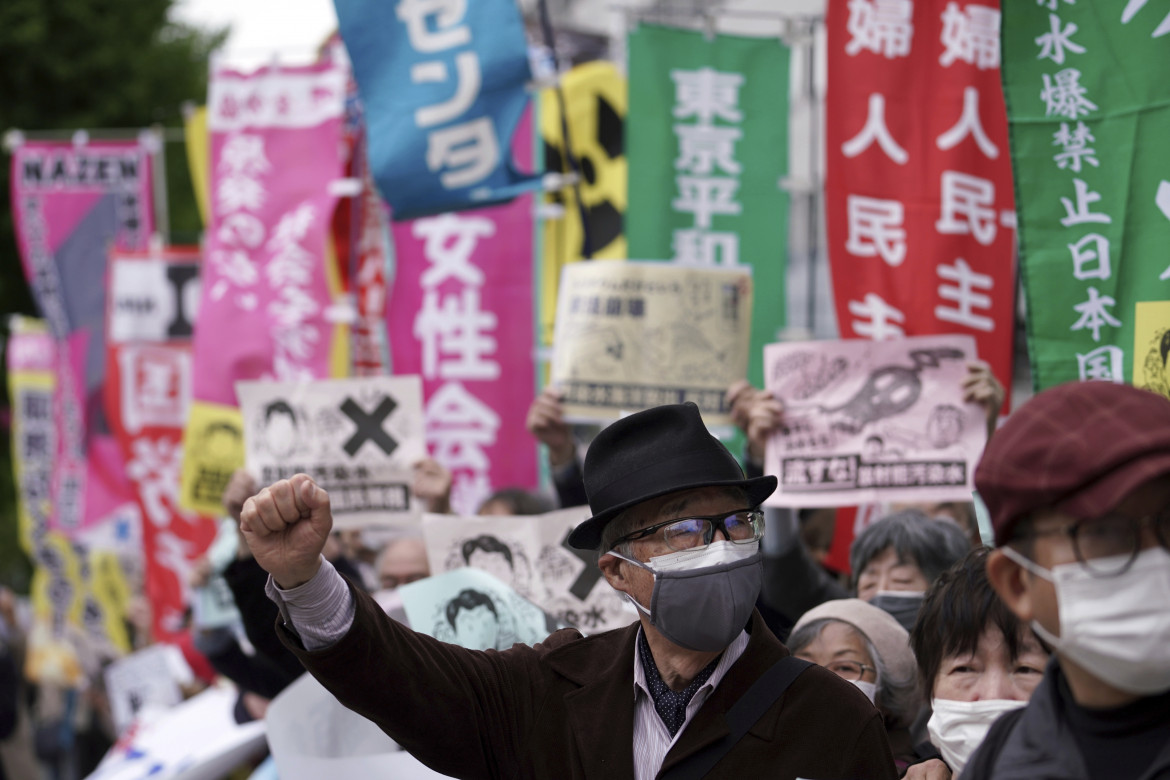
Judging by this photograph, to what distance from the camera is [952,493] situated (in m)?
4.10

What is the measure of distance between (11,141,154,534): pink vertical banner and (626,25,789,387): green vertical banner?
6.08 m

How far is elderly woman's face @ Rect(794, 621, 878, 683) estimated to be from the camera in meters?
3.00

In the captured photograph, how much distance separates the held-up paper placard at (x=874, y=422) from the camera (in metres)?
4.16

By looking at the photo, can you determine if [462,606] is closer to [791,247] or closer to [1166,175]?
[1166,175]

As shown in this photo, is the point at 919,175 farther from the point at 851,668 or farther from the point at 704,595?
the point at 704,595

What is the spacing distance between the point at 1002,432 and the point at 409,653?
116 centimetres

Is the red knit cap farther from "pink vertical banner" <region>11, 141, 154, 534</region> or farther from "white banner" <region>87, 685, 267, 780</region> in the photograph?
"pink vertical banner" <region>11, 141, 154, 534</region>

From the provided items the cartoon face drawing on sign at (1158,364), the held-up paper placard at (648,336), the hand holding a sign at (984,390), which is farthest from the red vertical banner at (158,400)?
the cartoon face drawing on sign at (1158,364)

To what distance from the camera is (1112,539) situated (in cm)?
154

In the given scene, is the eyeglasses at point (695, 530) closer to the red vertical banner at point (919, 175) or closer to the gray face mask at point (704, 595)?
the gray face mask at point (704, 595)

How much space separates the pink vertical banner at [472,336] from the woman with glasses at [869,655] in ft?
12.6

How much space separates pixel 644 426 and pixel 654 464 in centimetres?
10

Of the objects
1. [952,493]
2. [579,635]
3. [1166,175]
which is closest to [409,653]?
[579,635]

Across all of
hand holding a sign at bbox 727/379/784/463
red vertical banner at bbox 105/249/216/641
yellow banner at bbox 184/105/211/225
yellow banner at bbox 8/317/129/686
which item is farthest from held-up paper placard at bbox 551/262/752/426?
yellow banner at bbox 8/317/129/686
